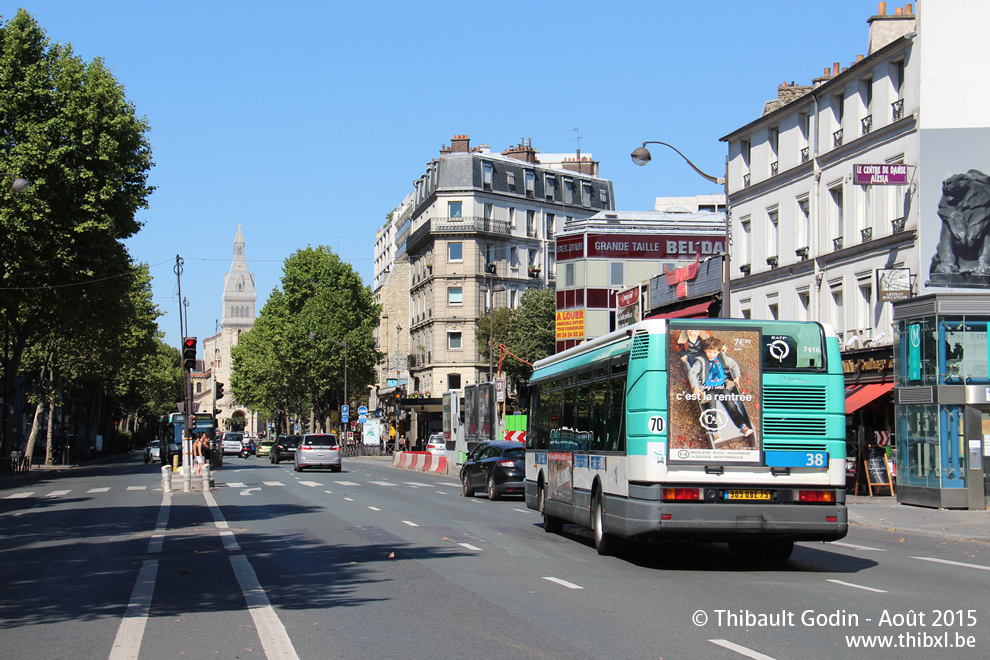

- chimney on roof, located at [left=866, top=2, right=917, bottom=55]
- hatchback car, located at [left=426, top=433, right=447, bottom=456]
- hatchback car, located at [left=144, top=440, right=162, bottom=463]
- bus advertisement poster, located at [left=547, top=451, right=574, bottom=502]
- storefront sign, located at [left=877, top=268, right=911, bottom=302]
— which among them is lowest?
hatchback car, located at [left=144, top=440, right=162, bottom=463]

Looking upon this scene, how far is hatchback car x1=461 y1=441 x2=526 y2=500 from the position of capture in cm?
2658

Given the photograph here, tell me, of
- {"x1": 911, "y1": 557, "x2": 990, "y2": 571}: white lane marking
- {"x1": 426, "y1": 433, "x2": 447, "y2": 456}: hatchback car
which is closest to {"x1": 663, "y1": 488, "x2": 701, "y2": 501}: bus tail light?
{"x1": 911, "y1": 557, "x2": 990, "y2": 571}: white lane marking

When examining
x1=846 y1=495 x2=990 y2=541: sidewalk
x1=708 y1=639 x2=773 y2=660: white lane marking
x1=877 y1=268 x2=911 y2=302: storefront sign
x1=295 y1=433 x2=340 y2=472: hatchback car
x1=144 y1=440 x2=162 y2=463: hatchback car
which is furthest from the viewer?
x1=144 y1=440 x2=162 y2=463: hatchback car

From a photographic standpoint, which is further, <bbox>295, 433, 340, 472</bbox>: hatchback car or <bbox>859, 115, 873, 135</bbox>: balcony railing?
<bbox>295, 433, 340, 472</bbox>: hatchback car

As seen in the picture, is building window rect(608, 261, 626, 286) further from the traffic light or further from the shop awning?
the traffic light

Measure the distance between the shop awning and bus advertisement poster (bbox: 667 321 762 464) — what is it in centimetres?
1670

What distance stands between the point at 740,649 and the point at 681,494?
191 inches

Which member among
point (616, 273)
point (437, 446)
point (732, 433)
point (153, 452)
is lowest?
point (153, 452)

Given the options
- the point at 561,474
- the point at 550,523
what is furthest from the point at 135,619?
the point at 550,523

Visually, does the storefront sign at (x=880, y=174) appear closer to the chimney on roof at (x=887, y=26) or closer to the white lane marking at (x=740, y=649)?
the chimney on roof at (x=887, y=26)

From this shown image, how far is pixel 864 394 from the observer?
2955cm

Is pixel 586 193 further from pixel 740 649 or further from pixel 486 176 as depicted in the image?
pixel 740 649

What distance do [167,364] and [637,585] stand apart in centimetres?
15578

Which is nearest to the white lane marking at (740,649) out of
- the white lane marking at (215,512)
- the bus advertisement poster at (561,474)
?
the bus advertisement poster at (561,474)
